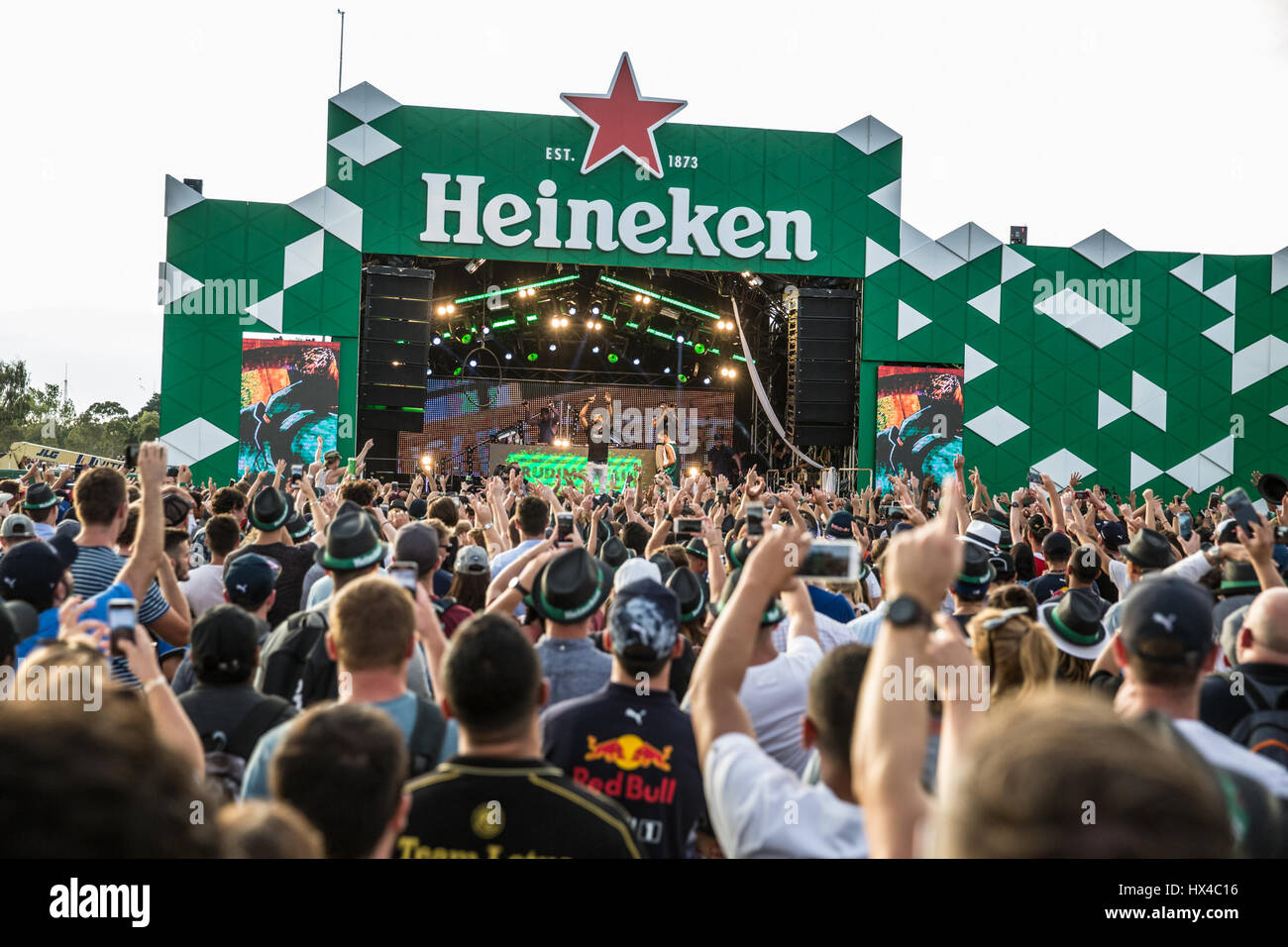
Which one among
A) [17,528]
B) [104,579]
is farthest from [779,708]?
[17,528]

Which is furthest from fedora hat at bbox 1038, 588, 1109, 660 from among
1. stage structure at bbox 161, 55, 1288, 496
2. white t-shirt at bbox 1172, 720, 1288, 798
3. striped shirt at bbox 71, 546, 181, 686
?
stage structure at bbox 161, 55, 1288, 496

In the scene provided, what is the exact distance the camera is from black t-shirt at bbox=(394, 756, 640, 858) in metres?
2.00

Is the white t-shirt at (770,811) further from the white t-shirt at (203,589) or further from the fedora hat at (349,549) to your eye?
the white t-shirt at (203,589)

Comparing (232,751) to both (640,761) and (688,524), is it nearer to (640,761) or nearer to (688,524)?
(640,761)

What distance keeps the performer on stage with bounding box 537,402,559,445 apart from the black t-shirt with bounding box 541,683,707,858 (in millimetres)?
23349

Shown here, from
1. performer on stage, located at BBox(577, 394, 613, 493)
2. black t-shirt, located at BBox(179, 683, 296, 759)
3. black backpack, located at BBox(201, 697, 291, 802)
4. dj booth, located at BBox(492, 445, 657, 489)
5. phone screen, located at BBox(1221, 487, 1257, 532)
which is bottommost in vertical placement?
black backpack, located at BBox(201, 697, 291, 802)

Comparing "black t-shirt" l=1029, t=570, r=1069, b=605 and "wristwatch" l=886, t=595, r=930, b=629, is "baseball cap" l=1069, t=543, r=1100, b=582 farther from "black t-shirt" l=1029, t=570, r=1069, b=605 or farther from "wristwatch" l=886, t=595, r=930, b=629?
"wristwatch" l=886, t=595, r=930, b=629

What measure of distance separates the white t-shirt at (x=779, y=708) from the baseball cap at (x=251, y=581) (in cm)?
214

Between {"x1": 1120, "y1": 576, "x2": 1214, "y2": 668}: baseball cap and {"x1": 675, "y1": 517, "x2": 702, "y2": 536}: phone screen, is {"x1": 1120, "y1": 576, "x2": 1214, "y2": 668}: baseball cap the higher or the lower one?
the lower one

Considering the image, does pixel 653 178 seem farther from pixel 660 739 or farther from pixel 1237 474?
pixel 660 739

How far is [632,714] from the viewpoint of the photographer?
2697mm

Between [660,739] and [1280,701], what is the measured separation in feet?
5.80

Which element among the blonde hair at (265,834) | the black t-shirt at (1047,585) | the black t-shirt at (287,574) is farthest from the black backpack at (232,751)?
the black t-shirt at (1047,585)

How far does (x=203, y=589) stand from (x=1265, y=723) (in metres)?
4.56
